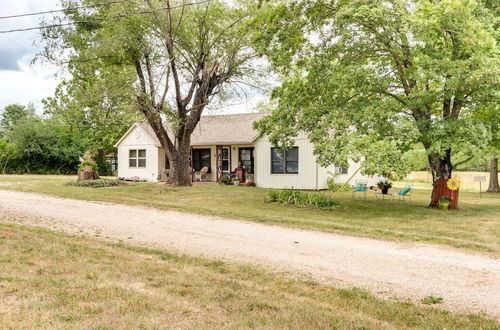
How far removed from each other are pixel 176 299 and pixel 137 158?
959 inches

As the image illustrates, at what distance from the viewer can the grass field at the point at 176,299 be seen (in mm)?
3852

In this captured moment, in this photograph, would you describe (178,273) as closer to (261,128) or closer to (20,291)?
(20,291)

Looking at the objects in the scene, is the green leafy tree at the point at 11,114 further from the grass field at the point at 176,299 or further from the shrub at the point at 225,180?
the grass field at the point at 176,299

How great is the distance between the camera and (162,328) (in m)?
3.66

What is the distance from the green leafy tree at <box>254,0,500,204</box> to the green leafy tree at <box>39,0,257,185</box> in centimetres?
417

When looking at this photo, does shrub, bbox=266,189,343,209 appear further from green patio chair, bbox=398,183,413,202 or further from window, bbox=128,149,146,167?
window, bbox=128,149,146,167

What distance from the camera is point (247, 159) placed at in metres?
24.7

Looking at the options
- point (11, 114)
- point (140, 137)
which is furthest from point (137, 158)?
point (11, 114)

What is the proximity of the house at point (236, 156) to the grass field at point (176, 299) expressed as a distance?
15363 millimetres

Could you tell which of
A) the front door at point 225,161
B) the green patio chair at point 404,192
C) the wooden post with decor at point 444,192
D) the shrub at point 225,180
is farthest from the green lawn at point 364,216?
the front door at point 225,161

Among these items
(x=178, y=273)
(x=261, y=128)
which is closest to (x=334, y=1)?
(x=261, y=128)

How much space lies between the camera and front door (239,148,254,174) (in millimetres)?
24516

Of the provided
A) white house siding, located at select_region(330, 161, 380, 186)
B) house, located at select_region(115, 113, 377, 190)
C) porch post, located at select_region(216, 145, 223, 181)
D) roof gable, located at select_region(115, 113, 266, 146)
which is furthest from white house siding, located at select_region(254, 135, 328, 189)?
porch post, located at select_region(216, 145, 223, 181)

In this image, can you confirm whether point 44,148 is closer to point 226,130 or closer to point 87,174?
point 87,174
